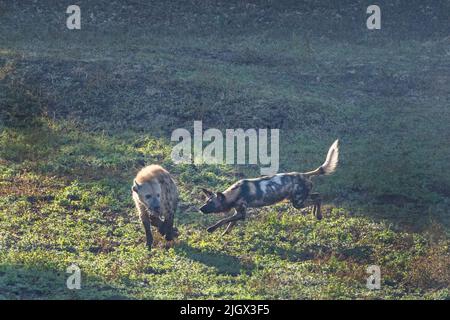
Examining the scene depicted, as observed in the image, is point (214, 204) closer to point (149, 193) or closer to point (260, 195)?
point (260, 195)

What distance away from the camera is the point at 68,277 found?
1461cm

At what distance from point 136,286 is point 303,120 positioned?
11467 mm

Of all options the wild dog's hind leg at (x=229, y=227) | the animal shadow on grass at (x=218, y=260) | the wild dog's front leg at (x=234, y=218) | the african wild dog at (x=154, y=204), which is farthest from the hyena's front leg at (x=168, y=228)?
the wild dog's hind leg at (x=229, y=227)

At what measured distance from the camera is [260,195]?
18.0 m

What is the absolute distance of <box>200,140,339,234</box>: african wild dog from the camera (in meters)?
17.7

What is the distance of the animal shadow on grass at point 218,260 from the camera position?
1551 centimetres

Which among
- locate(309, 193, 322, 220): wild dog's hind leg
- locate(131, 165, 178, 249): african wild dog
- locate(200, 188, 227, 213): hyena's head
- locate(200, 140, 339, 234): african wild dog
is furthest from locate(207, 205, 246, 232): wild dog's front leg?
locate(309, 193, 322, 220): wild dog's hind leg

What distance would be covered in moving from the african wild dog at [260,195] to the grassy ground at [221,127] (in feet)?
1.10

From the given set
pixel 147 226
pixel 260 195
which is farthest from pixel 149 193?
pixel 260 195

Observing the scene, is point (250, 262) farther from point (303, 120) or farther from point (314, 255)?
point (303, 120)

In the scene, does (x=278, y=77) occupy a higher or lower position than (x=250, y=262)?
higher

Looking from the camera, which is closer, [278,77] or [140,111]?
[140,111]

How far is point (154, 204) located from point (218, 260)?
1.73m
